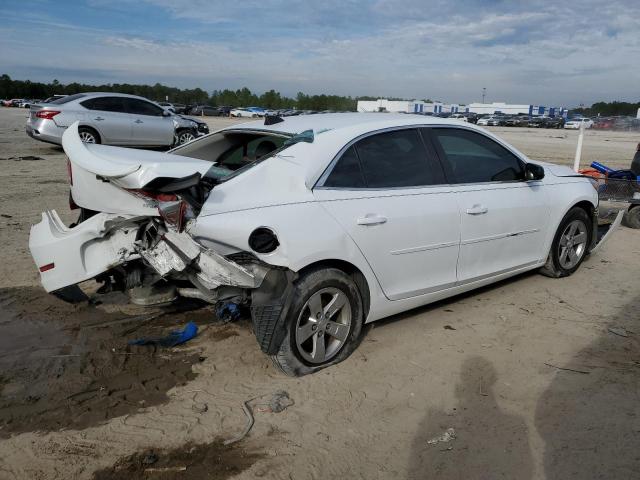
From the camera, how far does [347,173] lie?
12.5 feet

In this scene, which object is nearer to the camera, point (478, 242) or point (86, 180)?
point (86, 180)

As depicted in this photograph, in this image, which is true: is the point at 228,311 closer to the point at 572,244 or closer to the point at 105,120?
the point at 572,244

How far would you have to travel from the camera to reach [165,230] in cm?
345

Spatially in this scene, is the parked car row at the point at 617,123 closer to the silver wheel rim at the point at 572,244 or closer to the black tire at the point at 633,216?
the black tire at the point at 633,216

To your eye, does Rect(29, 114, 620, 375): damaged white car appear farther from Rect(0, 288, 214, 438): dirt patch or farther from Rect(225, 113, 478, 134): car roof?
Rect(0, 288, 214, 438): dirt patch

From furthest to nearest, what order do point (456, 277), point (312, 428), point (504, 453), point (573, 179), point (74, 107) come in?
point (74, 107) → point (573, 179) → point (456, 277) → point (312, 428) → point (504, 453)

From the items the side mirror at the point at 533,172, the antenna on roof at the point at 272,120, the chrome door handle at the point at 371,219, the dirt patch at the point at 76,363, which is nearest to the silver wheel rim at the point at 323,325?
the chrome door handle at the point at 371,219

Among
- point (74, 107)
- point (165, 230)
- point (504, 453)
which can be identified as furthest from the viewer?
point (74, 107)

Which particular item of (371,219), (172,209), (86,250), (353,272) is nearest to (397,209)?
(371,219)

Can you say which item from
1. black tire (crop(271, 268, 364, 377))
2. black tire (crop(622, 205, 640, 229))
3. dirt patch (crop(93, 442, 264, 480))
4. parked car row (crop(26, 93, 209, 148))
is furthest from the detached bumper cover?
parked car row (crop(26, 93, 209, 148))

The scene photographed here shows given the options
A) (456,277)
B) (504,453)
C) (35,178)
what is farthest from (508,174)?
(35,178)

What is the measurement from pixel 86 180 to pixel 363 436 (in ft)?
7.85

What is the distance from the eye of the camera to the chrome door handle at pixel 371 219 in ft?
12.1

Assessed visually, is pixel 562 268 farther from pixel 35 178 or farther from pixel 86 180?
pixel 35 178
